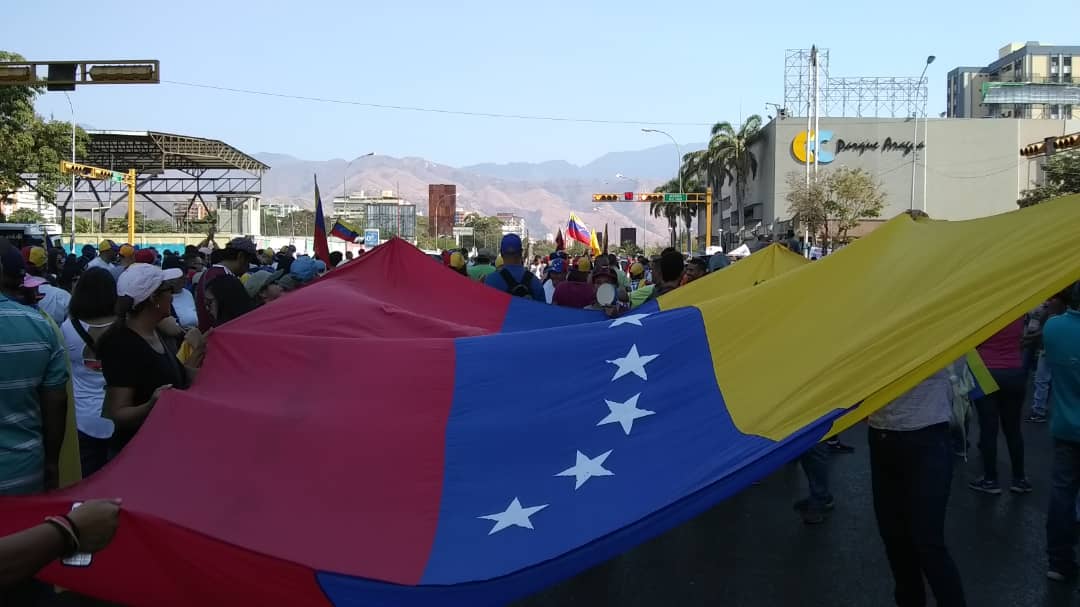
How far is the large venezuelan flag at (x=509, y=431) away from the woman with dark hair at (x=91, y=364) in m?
0.64

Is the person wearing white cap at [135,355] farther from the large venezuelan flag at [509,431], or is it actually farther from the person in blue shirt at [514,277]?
the person in blue shirt at [514,277]

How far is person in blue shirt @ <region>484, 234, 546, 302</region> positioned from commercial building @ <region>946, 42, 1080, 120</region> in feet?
381

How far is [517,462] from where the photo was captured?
4078 mm

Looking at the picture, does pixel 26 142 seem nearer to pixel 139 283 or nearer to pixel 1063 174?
pixel 139 283

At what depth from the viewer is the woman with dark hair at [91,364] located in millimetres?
5047

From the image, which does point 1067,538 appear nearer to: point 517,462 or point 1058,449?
point 1058,449

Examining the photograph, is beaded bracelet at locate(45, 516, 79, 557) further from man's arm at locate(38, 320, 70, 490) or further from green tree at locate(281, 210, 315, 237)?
green tree at locate(281, 210, 315, 237)

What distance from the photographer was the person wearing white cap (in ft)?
14.8

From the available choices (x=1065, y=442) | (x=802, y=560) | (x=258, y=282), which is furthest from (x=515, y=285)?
(x=1065, y=442)

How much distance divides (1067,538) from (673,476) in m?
3.49

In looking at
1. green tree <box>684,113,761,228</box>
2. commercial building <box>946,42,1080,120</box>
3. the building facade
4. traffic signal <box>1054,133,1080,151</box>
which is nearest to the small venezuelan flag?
traffic signal <box>1054,133,1080,151</box>

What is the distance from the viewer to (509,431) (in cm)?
425

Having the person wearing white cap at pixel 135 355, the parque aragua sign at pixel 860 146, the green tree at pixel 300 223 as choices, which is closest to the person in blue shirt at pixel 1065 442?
the person wearing white cap at pixel 135 355

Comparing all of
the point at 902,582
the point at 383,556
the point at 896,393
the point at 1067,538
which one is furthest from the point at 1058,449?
the point at 383,556
